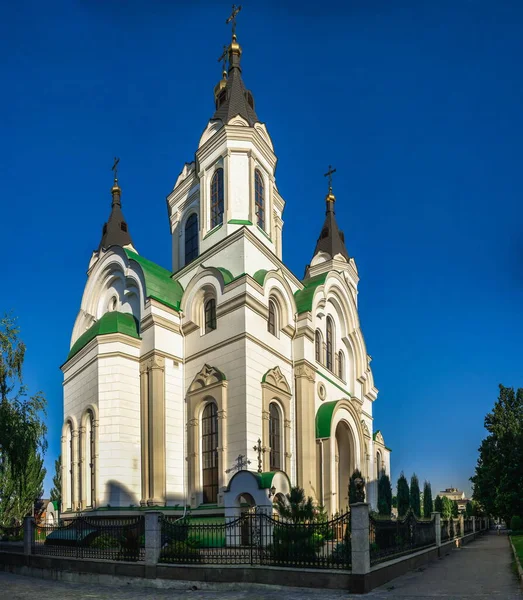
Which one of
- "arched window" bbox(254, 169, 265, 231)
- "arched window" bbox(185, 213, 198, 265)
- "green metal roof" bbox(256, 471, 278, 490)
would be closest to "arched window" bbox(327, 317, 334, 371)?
"arched window" bbox(254, 169, 265, 231)

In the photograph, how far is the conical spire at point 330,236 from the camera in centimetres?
3339

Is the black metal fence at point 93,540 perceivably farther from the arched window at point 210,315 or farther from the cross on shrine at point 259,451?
the arched window at point 210,315

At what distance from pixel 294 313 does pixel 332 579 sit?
507 inches

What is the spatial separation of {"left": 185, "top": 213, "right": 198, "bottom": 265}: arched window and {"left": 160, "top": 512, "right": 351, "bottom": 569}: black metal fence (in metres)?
14.5

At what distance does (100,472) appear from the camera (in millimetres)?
19438

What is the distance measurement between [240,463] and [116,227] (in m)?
16.8

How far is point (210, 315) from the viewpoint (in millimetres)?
21312

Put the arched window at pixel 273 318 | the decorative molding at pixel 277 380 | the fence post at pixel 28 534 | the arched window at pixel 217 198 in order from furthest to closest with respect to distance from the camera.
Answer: the arched window at pixel 217 198 → the arched window at pixel 273 318 → the decorative molding at pixel 277 380 → the fence post at pixel 28 534

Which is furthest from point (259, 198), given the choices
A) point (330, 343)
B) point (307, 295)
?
point (330, 343)

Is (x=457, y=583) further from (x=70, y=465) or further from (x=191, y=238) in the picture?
(x=191, y=238)

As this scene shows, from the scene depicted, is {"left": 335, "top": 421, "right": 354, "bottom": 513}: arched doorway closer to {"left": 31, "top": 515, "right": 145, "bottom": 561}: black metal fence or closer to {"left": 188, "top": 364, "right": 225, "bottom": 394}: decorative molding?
{"left": 188, "top": 364, "right": 225, "bottom": 394}: decorative molding

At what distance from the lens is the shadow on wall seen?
19.0 metres

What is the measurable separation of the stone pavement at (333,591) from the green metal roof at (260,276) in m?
10.2

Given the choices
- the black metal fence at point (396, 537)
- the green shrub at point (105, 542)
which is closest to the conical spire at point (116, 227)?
the green shrub at point (105, 542)
